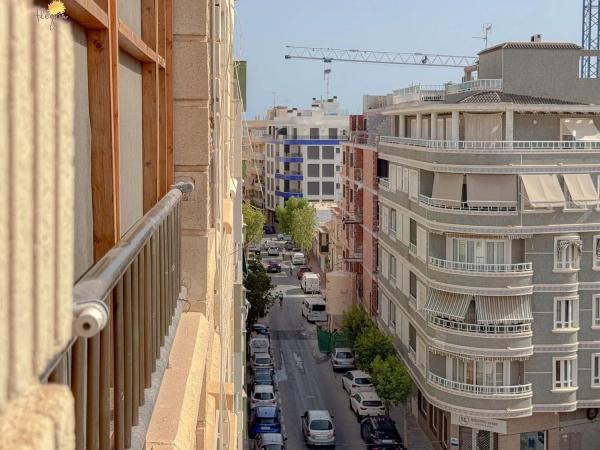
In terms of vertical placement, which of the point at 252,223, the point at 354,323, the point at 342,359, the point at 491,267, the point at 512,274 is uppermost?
the point at 491,267

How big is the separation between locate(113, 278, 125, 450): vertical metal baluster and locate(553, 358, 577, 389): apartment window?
25452 millimetres

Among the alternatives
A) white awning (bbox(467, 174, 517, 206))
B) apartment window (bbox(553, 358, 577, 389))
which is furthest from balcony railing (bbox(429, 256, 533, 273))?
apartment window (bbox(553, 358, 577, 389))

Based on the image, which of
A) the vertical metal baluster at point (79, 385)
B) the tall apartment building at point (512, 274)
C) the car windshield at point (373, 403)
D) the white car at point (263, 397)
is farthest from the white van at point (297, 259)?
the vertical metal baluster at point (79, 385)

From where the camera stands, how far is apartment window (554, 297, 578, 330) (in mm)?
26719

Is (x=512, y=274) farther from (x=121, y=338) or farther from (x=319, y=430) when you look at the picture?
(x=121, y=338)

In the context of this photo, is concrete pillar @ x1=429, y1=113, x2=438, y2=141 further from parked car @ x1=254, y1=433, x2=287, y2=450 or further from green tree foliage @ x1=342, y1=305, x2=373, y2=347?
parked car @ x1=254, y1=433, x2=287, y2=450

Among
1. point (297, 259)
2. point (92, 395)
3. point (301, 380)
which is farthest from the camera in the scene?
point (297, 259)

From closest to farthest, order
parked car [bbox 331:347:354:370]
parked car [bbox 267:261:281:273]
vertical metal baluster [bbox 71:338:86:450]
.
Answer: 1. vertical metal baluster [bbox 71:338:86:450]
2. parked car [bbox 331:347:354:370]
3. parked car [bbox 267:261:281:273]

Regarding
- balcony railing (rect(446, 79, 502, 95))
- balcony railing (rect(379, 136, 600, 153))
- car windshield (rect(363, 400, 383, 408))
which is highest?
balcony railing (rect(446, 79, 502, 95))

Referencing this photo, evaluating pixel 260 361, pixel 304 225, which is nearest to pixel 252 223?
pixel 304 225

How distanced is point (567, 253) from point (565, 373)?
3.53 meters

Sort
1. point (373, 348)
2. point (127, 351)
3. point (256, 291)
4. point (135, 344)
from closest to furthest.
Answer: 1. point (127, 351)
2. point (135, 344)
3. point (373, 348)
4. point (256, 291)

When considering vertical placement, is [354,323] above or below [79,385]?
below

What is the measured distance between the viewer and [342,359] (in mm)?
40656
